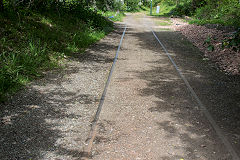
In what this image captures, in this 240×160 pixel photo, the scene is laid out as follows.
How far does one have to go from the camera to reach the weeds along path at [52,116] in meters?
3.70

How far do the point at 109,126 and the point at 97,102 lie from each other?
1136mm

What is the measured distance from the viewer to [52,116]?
4.75 meters

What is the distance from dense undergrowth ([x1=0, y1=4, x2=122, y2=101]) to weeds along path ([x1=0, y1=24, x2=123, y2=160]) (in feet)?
1.47

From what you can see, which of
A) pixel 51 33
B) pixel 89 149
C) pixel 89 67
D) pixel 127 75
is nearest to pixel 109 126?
pixel 89 149

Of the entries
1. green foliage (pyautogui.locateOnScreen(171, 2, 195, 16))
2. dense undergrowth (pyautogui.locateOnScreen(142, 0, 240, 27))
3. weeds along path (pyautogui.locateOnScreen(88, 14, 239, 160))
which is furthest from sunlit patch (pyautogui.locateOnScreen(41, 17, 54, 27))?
green foliage (pyautogui.locateOnScreen(171, 2, 195, 16))

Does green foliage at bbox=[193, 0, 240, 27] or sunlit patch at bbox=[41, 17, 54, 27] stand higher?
green foliage at bbox=[193, 0, 240, 27]

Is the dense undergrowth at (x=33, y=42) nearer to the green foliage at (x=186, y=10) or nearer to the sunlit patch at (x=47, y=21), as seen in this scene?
the sunlit patch at (x=47, y=21)

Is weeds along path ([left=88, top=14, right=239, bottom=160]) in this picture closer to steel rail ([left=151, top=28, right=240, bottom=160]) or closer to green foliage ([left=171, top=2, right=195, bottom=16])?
steel rail ([left=151, top=28, right=240, bottom=160])

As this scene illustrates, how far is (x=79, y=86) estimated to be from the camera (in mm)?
6438

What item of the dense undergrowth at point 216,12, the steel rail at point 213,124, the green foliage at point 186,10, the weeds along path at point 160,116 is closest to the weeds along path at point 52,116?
the weeds along path at point 160,116

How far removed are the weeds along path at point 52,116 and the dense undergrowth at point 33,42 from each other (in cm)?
45

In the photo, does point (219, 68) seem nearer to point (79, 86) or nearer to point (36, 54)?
point (79, 86)

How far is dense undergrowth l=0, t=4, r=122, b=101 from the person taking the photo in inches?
251

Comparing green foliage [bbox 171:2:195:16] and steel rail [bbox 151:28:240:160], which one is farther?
green foliage [bbox 171:2:195:16]
